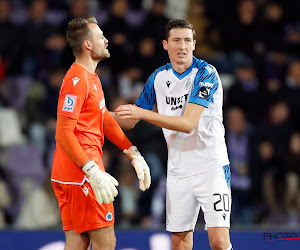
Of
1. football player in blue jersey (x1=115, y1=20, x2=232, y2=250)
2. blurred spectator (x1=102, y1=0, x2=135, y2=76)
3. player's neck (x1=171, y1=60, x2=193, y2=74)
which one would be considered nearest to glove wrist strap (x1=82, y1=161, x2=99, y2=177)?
football player in blue jersey (x1=115, y1=20, x2=232, y2=250)

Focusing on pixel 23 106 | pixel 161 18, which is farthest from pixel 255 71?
pixel 23 106

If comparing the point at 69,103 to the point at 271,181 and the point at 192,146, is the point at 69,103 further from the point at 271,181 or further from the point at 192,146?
the point at 271,181

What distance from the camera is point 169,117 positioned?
189 inches

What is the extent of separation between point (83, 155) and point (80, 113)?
0.37 m

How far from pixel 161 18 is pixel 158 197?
10.2 ft

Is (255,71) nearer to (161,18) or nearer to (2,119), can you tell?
(161,18)

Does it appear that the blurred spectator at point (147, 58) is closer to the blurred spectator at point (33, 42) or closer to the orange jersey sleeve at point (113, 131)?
the blurred spectator at point (33, 42)

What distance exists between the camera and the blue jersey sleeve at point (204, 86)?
4.92 metres

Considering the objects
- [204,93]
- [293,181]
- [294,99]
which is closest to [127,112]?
[204,93]

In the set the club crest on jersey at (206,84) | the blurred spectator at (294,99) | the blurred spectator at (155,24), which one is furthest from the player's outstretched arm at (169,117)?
the blurred spectator at (155,24)

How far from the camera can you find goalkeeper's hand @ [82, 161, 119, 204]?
14.4 feet

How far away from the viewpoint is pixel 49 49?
30.2ft

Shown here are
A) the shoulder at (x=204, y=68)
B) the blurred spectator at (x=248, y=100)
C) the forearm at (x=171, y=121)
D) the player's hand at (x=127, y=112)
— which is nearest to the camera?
the player's hand at (x=127, y=112)

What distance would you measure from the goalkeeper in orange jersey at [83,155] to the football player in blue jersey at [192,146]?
48cm
